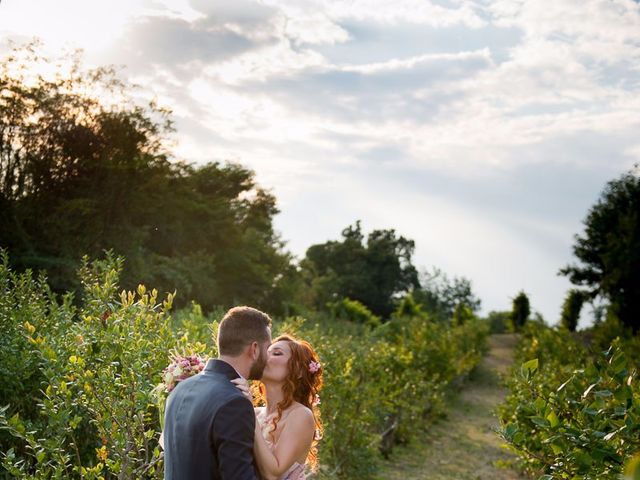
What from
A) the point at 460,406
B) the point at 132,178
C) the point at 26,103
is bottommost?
the point at 460,406

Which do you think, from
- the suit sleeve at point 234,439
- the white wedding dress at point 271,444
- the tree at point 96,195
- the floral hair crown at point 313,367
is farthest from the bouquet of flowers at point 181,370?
the tree at point 96,195

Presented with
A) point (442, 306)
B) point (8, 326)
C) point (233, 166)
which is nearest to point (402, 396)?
point (8, 326)

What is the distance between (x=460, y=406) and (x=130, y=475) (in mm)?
16145

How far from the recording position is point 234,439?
2.66m

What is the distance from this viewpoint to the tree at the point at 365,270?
158 ft

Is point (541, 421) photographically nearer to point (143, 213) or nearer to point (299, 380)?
point (299, 380)

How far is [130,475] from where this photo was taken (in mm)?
4234

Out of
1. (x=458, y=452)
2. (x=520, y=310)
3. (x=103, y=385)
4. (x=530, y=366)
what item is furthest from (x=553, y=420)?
(x=520, y=310)

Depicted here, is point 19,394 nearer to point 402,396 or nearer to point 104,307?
point 104,307

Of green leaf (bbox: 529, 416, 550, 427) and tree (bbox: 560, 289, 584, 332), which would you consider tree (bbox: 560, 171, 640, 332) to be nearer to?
tree (bbox: 560, 289, 584, 332)

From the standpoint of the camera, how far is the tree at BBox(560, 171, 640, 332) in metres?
32.8

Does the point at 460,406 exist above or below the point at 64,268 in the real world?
below

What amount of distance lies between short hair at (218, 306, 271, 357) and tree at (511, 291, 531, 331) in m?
40.4

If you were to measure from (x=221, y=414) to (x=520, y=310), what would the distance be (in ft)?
135
